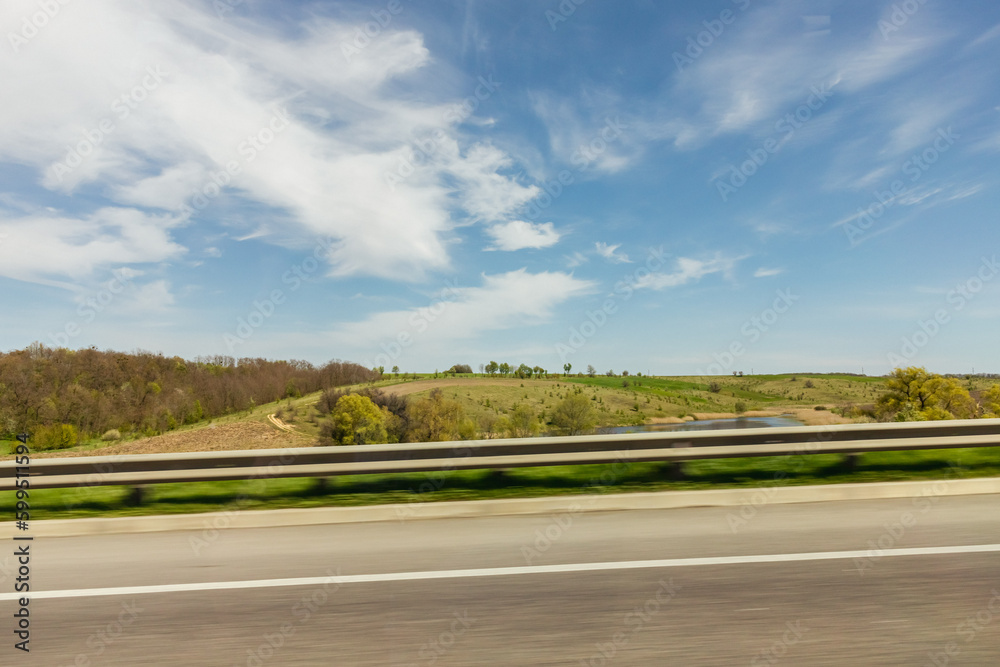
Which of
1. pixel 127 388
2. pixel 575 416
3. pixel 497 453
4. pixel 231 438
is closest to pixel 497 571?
pixel 497 453

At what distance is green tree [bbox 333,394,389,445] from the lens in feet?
117

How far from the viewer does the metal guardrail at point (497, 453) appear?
612cm

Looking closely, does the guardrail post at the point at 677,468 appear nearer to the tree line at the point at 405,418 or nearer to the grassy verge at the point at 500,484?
the grassy verge at the point at 500,484

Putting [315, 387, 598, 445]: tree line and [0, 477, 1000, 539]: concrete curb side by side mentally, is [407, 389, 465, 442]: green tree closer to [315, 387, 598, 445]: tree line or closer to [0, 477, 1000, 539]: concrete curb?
[315, 387, 598, 445]: tree line

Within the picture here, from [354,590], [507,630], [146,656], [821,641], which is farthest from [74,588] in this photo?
[821,641]

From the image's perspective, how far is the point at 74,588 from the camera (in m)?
3.72

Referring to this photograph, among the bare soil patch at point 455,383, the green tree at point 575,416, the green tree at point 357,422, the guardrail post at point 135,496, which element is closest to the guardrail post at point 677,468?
the guardrail post at point 135,496

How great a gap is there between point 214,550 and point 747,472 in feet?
20.7

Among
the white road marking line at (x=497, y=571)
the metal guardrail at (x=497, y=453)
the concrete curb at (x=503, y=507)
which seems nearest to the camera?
the white road marking line at (x=497, y=571)

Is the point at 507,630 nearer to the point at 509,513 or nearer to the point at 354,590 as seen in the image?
the point at 354,590

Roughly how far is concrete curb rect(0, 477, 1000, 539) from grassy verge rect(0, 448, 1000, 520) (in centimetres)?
56

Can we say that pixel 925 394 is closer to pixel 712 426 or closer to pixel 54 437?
pixel 712 426

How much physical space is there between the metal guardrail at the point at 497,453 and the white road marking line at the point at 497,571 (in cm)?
246

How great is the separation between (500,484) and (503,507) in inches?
38.8
